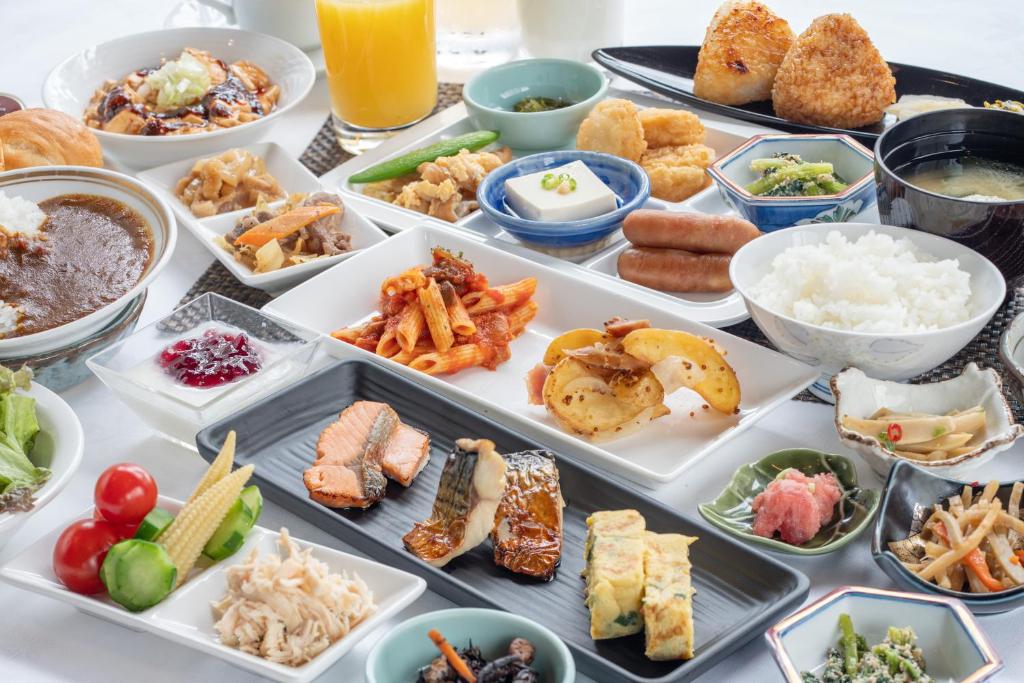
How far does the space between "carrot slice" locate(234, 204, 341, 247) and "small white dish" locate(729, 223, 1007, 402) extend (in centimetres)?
123

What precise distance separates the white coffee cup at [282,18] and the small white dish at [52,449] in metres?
2.34

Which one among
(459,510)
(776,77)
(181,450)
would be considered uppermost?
(776,77)

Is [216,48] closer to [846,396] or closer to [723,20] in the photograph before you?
[723,20]

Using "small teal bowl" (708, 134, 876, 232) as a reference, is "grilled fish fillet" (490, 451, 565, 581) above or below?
below

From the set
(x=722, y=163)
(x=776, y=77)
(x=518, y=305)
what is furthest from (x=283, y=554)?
(x=776, y=77)

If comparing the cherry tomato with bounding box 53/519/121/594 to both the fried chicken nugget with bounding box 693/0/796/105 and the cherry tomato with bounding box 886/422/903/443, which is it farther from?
the fried chicken nugget with bounding box 693/0/796/105

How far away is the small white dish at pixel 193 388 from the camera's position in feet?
7.66

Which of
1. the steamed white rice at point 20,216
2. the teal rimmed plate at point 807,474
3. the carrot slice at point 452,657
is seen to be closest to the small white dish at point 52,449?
the steamed white rice at point 20,216

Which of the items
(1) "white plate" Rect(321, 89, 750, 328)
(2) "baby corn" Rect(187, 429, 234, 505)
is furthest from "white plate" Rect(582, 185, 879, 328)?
(2) "baby corn" Rect(187, 429, 234, 505)

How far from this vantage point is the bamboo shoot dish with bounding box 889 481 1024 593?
182 cm

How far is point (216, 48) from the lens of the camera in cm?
407

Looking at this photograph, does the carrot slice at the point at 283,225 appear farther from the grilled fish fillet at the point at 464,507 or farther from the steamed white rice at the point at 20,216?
the grilled fish fillet at the point at 464,507

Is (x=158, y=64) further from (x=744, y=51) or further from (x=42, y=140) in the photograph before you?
(x=744, y=51)

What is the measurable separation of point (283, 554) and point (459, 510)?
1.09ft
